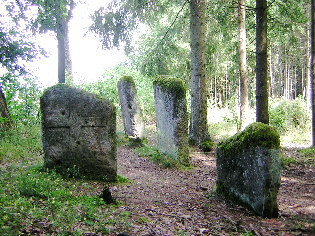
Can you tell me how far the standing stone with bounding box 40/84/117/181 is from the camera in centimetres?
623

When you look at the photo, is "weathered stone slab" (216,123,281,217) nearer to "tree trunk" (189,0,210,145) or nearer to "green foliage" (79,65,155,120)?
"tree trunk" (189,0,210,145)

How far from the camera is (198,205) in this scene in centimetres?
537

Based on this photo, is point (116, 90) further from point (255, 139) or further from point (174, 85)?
point (255, 139)

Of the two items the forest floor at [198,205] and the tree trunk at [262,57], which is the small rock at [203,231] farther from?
the tree trunk at [262,57]

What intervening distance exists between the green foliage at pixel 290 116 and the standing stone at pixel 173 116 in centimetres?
804

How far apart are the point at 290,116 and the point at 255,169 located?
11.9 m

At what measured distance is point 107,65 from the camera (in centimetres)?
2169

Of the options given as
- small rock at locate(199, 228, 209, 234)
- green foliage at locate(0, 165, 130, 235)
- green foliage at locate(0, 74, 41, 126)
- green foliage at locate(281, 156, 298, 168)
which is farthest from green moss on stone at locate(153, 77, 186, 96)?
green foliage at locate(0, 74, 41, 126)

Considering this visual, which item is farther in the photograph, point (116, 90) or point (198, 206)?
point (116, 90)

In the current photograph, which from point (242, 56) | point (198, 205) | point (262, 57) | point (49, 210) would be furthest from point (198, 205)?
point (242, 56)

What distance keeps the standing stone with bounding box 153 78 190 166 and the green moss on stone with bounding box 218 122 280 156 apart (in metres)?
3.15

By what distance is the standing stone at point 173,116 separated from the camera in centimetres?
844

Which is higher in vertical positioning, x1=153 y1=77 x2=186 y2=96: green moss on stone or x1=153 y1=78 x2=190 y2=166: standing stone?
x1=153 y1=77 x2=186 y2=96: green moss on stone

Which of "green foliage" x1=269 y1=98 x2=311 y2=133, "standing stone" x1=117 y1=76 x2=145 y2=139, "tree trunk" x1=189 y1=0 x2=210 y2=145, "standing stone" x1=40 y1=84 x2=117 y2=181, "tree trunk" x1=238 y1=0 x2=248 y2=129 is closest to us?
"standing stone" x1=40 y1=84 x2=117 y2=181
